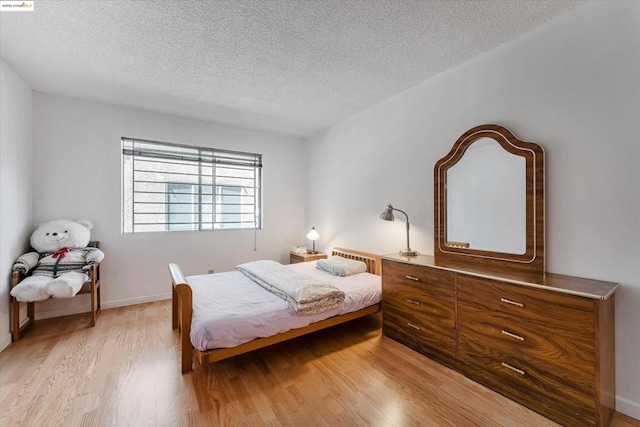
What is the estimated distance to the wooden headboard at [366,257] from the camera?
3.36 meters

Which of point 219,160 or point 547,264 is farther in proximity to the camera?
point 219,160

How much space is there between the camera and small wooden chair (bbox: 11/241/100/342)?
253 cm

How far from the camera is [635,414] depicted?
1.63 m

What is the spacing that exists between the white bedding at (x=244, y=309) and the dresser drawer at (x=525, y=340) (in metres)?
0.95

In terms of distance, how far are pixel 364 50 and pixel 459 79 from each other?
986 millimetres

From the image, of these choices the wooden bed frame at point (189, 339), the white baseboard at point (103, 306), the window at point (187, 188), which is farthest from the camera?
the window at point (187, 188)

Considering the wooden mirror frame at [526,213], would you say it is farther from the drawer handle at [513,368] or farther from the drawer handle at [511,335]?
the drawer handle at [513,368]

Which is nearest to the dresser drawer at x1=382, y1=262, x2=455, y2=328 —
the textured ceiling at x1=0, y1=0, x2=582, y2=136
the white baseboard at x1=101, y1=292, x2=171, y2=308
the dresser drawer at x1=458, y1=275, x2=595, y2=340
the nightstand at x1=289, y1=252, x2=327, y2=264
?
the dresser drawer at x1=458, y1=275, x2=595, y2=340

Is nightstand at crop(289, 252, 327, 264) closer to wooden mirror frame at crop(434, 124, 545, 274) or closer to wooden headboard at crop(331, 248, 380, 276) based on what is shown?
wooden headboard at crop(331, 248, 380, 276)

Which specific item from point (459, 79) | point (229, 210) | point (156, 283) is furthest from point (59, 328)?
point (459, 79)

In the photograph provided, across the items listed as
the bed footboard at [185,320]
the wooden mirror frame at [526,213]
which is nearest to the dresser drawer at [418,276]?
the wooden mirror frame at [526,213]

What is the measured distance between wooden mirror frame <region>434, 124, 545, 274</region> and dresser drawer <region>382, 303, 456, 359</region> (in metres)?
0.54

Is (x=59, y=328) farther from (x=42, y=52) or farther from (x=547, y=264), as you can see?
(x=547, y=264)

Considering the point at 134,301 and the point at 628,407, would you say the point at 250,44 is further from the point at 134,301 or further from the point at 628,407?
the point at 628,407
